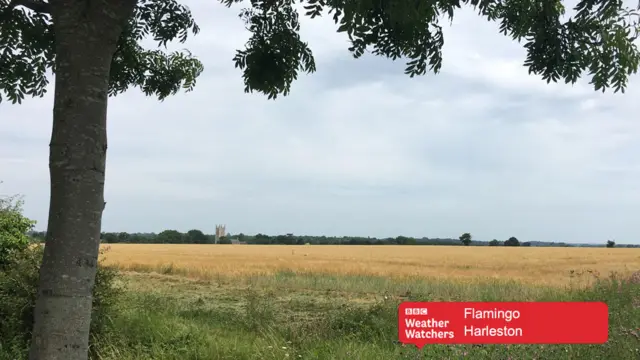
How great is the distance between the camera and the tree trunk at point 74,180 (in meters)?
2.37

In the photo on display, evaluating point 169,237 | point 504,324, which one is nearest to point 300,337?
point 504,324

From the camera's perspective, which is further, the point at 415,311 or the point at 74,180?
the point at 415,311

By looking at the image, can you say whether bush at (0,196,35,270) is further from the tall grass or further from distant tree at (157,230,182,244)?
distant tree at (157,230,182,244)

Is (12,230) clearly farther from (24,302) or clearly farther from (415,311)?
(415,311)

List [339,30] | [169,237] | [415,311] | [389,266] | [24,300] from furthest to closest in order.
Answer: [169,237] < [389,266] < [415,311] < [24,300] < [339,30]

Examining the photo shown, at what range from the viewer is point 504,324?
17.7ft

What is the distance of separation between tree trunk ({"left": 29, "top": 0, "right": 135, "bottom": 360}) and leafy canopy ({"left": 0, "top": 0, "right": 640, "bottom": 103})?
0.38m

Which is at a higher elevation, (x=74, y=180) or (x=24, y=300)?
(x=74, y=180)

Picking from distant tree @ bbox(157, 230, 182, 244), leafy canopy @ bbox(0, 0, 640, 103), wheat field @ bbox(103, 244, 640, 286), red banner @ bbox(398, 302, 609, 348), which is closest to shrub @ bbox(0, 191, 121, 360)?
leafy canopy @ bbox(0, 0, 640, 103)

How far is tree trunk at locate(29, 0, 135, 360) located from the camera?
7.79ft

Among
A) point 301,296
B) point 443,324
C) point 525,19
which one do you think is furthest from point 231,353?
point 301,296

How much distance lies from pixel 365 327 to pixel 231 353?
293 cm

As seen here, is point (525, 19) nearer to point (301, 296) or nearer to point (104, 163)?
point (104, 163)

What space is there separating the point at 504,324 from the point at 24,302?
16.3ft
